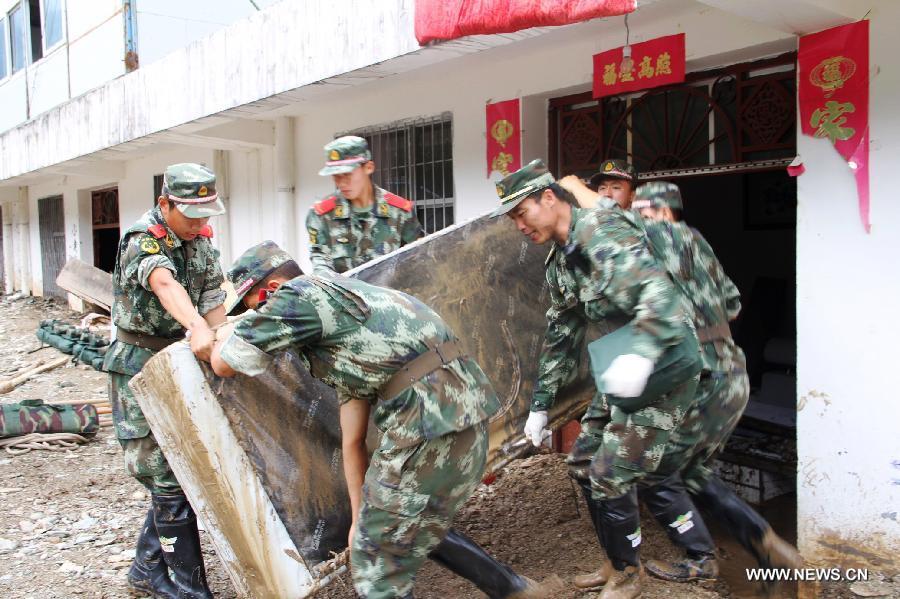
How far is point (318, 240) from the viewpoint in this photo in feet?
12.5

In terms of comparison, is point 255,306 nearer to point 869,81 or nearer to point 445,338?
point 445,338

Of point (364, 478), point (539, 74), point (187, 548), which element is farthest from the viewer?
point (539, 74)

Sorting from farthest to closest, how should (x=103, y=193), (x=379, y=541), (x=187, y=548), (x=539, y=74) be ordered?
(x=103, y=193)
(x=539, y=74)
(x=187, y=548)
(x=379, y=541)

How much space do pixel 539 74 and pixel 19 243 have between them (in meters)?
13.9

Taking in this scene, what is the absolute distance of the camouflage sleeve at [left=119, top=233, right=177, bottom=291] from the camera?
3039mm

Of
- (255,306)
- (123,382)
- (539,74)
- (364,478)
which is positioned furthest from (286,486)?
(539,74)

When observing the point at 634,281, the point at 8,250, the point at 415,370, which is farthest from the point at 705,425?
the point at 8,250

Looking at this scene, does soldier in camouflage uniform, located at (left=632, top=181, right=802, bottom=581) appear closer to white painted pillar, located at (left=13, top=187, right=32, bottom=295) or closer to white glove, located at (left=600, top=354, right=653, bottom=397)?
white glove, located at (left=600, top=354, right=653, bottom=397)

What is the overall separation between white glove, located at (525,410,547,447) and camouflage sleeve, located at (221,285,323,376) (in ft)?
3.82

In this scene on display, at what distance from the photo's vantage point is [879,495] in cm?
312

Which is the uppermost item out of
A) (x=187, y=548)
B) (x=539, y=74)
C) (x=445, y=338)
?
(x=539, y=74)

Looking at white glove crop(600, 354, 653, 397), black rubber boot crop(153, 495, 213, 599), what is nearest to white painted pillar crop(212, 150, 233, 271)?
black rubber boot crop(153, 495, 213, 599)

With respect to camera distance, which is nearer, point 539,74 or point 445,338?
point 445,338

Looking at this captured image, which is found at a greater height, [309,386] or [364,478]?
[309,386]
